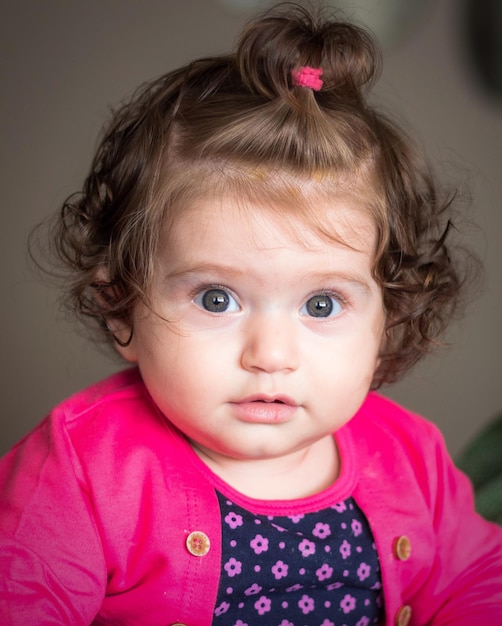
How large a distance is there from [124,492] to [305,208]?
0.42 metres

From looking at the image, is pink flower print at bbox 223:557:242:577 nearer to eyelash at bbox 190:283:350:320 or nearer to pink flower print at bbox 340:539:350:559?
pink flower print at bbox 340:539:350:559

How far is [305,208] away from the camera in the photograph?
109cm

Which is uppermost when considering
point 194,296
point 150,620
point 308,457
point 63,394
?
point 194,296

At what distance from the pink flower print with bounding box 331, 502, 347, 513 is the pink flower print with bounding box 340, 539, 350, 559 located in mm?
42

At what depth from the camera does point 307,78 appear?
1165 mm

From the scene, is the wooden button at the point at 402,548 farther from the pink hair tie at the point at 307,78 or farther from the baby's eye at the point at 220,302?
the pink hair tie at the point at 307,78

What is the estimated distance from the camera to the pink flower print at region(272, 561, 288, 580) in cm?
118

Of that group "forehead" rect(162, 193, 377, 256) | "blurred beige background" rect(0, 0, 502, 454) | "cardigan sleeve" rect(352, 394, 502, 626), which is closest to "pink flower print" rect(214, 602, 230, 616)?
"cardigan sleeve" rect(352, 394, 502, 626)

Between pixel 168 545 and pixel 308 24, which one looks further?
pixel 308 24

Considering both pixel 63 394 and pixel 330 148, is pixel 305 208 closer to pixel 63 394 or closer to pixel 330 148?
pixel 330 148

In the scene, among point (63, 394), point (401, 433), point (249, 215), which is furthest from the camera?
point (63, 394)

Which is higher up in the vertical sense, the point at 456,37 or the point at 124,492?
the point at 456,37

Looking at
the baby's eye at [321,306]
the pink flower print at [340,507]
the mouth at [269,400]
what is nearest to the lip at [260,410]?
the mouth at [269,400]

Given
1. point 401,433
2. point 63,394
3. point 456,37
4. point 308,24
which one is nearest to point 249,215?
point 308,24
